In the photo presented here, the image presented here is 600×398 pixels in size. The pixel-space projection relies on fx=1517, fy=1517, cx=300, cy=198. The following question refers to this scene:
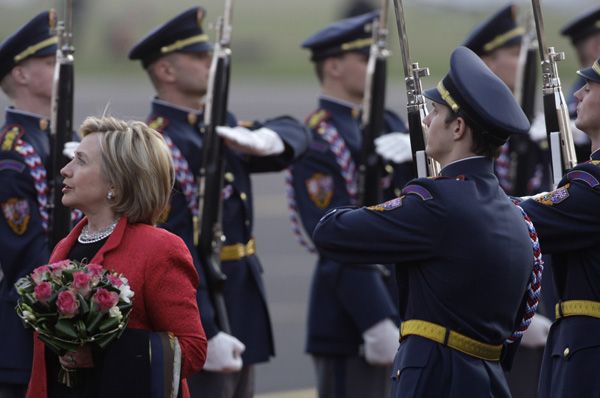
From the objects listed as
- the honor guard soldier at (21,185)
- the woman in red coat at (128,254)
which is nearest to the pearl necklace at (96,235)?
the woman in red coat at (128,254)

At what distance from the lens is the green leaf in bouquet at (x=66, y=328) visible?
419cm

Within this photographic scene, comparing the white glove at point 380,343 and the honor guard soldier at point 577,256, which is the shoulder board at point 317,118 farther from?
the honor guard soldier at point 577,256

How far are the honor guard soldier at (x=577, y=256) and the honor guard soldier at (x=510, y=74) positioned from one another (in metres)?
2.36

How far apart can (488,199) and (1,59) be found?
2604 millimetres

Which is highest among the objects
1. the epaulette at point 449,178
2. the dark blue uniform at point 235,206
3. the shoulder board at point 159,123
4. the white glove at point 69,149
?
the epaulette at point 449,178

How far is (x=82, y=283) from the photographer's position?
419 centimetres

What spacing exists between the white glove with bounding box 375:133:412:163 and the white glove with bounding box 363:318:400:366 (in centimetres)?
75

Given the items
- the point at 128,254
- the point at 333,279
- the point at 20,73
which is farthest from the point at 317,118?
the point at 128,254

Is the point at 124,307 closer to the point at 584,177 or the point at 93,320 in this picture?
the point at 93,320

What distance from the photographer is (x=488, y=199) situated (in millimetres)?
4582

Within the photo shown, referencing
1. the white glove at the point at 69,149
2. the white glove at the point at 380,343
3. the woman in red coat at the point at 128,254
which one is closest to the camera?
the woman in red coat at the point at 128,254

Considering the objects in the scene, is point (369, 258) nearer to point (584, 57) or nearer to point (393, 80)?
point (584, 57)

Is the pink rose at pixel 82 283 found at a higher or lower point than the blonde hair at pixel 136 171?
lower

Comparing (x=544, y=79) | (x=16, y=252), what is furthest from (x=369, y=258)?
(x=16, y=252)
